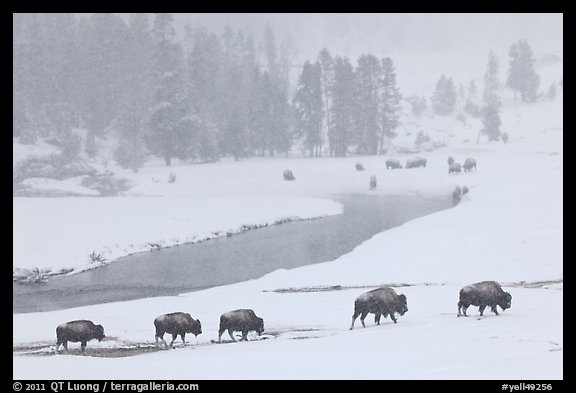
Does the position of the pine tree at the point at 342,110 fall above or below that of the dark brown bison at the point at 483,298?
above

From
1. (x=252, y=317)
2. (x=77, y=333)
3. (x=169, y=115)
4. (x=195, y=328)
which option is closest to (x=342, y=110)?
(x=169, y=115)

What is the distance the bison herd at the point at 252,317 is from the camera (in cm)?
1656

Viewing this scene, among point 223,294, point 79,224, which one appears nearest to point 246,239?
point 79,224

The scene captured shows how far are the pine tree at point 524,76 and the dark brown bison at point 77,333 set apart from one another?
378ft

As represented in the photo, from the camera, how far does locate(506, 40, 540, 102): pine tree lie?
118 m

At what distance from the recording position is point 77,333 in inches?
656

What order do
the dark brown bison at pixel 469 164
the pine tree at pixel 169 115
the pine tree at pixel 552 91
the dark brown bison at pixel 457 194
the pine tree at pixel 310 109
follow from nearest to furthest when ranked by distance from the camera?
the dark brown bison at pixel 457 194, the dark brown bison at pixel 469 164, the pine tree at pixel 169 115, the pine tree at pixel 310 109, the pine tree at pixel 552 91

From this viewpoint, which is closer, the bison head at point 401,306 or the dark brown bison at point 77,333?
the dark brown bison at point 77,333

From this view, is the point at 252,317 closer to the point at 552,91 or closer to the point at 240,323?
the point at 240,323

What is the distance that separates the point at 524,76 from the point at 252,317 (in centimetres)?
11428

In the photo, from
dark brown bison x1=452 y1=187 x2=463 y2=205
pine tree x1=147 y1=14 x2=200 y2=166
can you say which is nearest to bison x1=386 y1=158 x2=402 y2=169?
dark brown bison x1=452 y1=187 x2=463 y2=205

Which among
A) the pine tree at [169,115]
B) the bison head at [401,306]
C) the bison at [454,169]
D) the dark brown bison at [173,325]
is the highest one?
the pine tree at [169,115]

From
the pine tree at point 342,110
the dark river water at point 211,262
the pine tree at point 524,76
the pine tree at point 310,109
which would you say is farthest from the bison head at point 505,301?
the pine tree at point 524,76

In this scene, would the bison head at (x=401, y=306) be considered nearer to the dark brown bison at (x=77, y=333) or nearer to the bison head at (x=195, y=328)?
the bison head at (x=195, y=328)
